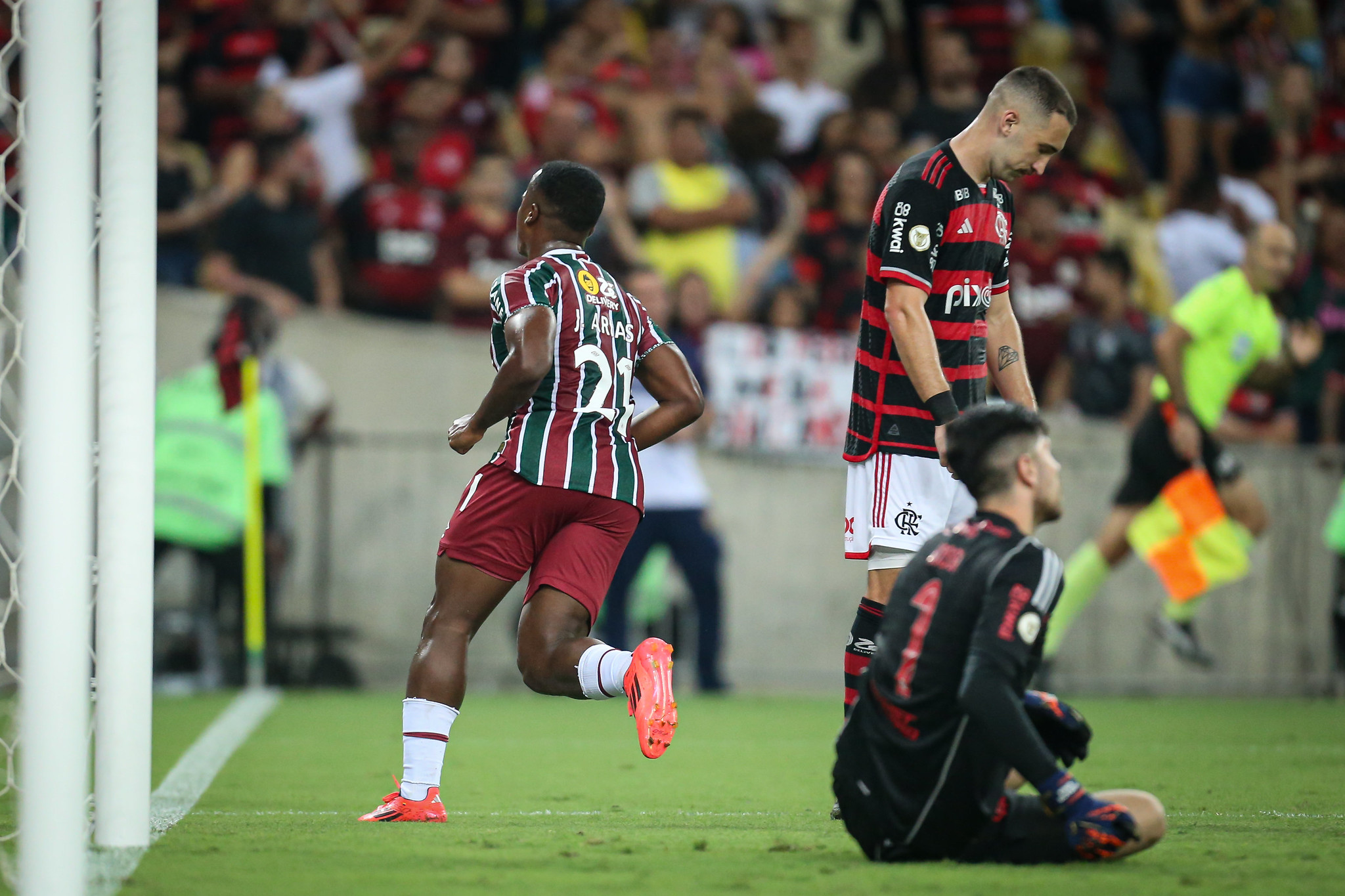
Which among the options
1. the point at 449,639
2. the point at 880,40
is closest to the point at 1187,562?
the point at 449,639

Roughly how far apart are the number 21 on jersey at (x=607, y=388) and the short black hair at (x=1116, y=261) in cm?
781

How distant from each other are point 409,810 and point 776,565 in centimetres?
622

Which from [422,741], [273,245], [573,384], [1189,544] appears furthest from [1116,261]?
[422,741]

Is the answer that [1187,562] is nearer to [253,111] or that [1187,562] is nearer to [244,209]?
[244,209]

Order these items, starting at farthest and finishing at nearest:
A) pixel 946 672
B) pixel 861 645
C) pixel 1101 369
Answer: pixel 1101 369 < pixel 861 645 < pixel 946 672

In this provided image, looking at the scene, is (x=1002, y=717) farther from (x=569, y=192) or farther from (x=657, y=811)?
(x=569, y=192)

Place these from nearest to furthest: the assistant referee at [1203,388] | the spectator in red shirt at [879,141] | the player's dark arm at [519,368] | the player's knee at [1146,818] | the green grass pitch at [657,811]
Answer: the green grass pitch at [657,811] < the player's knee at [1146,818] < the player's dark arm at [519,368] < the assistant referee at [1203,388] < the spectator in red shirt at [879,141]

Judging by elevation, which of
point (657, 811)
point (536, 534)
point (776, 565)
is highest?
point (536, 534)

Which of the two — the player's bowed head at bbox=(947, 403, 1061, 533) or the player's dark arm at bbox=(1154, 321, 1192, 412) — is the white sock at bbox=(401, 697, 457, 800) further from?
the player's dark arm at bbox=(1154, 321, 1192, 412)

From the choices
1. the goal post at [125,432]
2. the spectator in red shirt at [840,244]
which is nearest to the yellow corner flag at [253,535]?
the spectator in red shirt at [840,244]

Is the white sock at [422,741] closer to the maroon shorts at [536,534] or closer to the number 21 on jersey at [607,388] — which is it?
the maroon shorts at [536,534]

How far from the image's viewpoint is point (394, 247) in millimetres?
11289

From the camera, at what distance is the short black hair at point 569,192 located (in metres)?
4.85

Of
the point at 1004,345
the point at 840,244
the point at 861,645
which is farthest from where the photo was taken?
the point at 840,244
